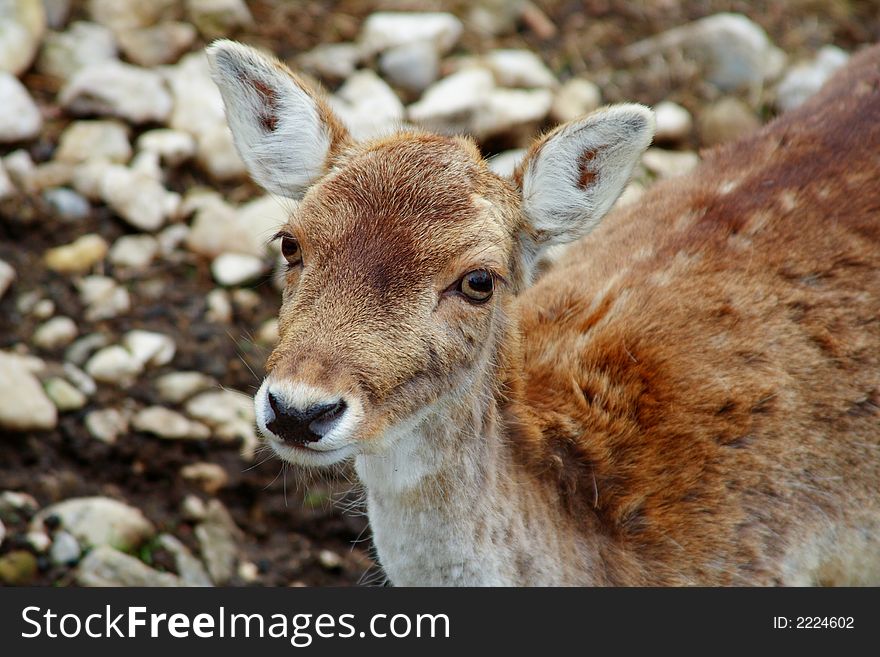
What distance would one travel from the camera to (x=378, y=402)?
4.32m

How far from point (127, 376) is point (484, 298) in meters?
3.19

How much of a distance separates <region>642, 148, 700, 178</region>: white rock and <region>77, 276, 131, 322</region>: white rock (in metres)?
4.38

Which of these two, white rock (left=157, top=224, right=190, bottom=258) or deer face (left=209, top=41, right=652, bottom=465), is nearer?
deer face (left=209, top=41, right=652, bottom=465)

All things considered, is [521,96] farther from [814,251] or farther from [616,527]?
[616,527]

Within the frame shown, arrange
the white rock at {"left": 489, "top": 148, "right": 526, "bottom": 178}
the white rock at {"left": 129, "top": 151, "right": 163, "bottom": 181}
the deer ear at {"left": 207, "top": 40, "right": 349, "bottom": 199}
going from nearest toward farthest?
the deer ear at {"left": 207, "top": 40, "right": 349, "bottom": 199}
the white rock at {"left": 129, "top": 151, "right": 163, "bottom": 181}
the white rock at {"left": 489, "top": 148, "right": 526, "bottom": 178}

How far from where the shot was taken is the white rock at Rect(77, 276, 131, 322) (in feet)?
24.2

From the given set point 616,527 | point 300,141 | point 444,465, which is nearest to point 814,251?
point 616,527

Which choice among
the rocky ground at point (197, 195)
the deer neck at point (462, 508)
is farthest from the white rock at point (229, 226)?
the deer neck at point (462, 508)

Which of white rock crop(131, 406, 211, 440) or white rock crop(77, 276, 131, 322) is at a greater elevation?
white rock crop(77, 276, 131, 322)

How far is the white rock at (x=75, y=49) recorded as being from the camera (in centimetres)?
862

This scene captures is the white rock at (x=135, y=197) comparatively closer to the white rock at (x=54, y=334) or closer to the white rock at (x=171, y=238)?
the white rock at (x=171, y=238)

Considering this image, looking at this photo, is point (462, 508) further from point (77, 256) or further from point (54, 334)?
point (77, 256)

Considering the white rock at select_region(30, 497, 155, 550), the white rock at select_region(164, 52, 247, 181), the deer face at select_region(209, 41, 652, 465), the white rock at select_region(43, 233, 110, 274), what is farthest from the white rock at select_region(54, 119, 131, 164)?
the deer face at select_region(209, 41, 652, 465)

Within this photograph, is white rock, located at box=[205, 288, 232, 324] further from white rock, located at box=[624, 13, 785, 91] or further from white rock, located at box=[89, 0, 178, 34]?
white rock, located at box=[624, 13, 785, 91]
